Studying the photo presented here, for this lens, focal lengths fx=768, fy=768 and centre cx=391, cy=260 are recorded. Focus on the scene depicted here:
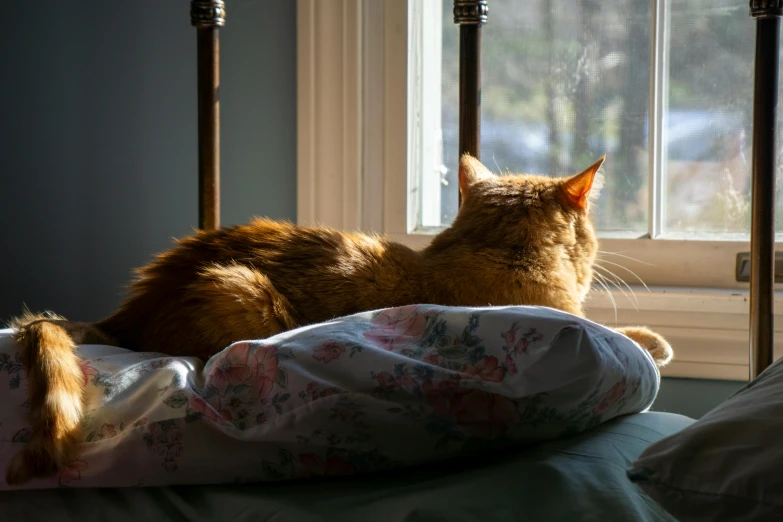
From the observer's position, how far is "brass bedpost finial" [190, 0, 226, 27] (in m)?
1.26

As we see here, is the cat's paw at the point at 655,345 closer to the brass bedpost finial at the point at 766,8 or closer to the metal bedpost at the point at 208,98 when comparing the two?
the brass bedpost finial at the point at 766,8

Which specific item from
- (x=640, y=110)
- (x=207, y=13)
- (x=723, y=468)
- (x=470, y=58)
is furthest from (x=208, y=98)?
(x=723, y=468)

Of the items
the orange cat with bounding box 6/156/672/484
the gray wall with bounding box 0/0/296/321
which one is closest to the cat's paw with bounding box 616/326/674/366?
the orange cat with bounding box 6/156/672/484

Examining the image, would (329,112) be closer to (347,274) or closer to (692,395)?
(347,274)

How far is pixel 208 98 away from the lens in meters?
1.29

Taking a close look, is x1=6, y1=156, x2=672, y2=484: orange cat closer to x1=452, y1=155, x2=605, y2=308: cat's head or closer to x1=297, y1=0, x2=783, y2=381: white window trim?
x1=452, y1=155, x2=605, y2=308: cat's head

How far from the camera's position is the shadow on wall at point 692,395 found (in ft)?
4.67

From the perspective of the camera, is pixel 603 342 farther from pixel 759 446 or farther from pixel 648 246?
pixel 648 246

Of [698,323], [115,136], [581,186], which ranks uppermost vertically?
[115,136]

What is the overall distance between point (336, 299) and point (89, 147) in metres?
0.78

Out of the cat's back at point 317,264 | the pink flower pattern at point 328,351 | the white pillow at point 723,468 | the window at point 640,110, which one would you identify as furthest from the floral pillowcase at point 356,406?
the window at point 640,110

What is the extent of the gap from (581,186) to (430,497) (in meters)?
0.74

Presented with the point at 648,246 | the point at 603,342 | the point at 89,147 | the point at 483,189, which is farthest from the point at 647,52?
the point at 89,147

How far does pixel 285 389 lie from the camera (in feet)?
2.11
